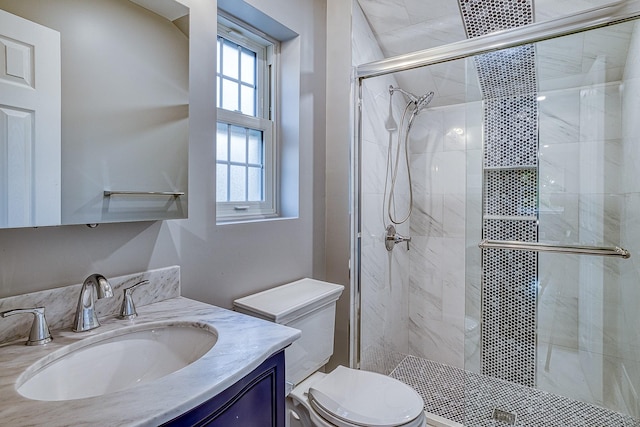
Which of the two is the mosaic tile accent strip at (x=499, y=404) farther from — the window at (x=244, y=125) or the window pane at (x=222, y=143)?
the window pane at (x=222, y=143)

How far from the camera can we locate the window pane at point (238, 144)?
5.49 ft

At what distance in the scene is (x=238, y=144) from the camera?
1704 millimetres

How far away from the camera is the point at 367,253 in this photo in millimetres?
2090

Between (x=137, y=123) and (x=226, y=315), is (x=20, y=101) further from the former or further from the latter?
(x=226, y=315)

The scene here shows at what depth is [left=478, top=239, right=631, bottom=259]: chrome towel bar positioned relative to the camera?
1774mm

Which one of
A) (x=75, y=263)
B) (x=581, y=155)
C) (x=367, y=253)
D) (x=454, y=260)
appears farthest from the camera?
(x=454, y=260)

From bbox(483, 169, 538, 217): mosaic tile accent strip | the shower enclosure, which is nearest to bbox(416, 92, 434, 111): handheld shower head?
the shower enclosure

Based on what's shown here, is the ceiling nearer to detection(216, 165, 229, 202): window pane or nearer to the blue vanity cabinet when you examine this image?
detection(216, 165, 229, 202): window pane

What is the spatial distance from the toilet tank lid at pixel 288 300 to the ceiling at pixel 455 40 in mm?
1570

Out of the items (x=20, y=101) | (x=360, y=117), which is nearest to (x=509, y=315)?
(x=360, y=117)

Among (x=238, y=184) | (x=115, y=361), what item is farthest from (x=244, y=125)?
(x=115, y=361)

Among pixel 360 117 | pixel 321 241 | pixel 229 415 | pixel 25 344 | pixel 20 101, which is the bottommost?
pixel 229 415

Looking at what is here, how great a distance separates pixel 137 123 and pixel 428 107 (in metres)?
2.09

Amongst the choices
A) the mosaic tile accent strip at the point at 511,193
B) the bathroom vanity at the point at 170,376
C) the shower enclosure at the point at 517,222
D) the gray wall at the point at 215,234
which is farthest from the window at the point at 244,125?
the mosaic tile accent strip at the point at 511,193
